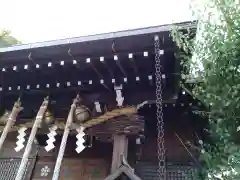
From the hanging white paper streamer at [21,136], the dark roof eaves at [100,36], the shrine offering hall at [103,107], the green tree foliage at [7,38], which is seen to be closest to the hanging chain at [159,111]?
the shrine offering hall at [103,107]

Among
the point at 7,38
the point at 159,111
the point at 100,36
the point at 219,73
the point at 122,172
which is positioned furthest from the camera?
the point at 7,38

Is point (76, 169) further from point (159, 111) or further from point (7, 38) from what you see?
point (7, 38)

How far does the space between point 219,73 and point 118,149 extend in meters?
2.25

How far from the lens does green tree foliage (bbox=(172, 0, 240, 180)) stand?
4.16 m

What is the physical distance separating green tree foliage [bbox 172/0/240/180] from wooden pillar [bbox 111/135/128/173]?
4.73ft

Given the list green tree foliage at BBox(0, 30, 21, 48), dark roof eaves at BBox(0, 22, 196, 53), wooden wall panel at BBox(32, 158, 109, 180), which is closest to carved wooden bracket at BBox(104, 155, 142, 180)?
wooden wall panel at BBox(32, 158, 109, 180)

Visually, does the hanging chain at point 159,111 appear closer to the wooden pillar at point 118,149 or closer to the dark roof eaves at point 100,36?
the dark roof eaves at point 100,36

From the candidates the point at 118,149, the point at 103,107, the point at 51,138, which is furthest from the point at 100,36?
the point at 51,138

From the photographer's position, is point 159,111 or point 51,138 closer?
point 159,111

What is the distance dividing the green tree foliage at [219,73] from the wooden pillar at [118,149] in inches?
56.8

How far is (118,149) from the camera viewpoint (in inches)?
213

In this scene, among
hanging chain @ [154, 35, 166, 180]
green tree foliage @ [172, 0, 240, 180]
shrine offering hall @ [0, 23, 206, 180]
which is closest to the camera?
green tree foliage @ [172, 0, 240, 180]

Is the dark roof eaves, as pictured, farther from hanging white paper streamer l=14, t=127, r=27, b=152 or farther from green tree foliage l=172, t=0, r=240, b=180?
hanging white paper streamer l=14, t=127, r=27, b=152

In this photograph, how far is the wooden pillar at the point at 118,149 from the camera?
17.2 feet
